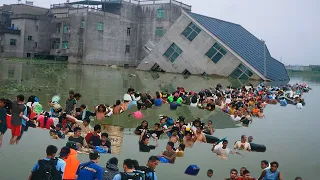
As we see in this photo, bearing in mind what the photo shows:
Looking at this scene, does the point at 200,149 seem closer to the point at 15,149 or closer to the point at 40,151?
the point at 40,151

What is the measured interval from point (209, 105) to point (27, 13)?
4588 centimetres

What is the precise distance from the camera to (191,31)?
4303cm

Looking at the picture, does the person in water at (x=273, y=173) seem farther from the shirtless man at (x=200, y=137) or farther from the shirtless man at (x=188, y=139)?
the shirtless man at (x=200, y=137)

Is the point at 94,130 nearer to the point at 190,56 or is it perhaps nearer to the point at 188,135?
the point at 188,135

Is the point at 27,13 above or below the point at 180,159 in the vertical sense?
above

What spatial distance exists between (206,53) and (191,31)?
138 inches

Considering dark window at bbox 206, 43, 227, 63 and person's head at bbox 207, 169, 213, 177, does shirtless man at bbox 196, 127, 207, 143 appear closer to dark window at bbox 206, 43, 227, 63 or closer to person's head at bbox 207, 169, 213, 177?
person's head at bbox 207, 169, 213, 177

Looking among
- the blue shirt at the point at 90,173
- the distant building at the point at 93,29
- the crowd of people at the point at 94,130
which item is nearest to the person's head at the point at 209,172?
the crowd of people at the point at 94,130

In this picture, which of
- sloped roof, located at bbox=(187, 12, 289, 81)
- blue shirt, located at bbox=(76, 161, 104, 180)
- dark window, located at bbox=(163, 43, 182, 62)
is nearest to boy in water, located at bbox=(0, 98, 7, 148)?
blue shirt, located at bbox=(76, 161, 104, 180)

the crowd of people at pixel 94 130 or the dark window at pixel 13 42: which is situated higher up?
the dark window at pixel 13 42

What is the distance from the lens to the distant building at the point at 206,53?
40.8m

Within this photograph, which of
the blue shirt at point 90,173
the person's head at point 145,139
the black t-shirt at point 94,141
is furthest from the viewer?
the person's head at point 145,139

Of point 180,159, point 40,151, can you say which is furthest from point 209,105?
point 40,151

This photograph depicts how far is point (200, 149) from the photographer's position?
33.3 feet
